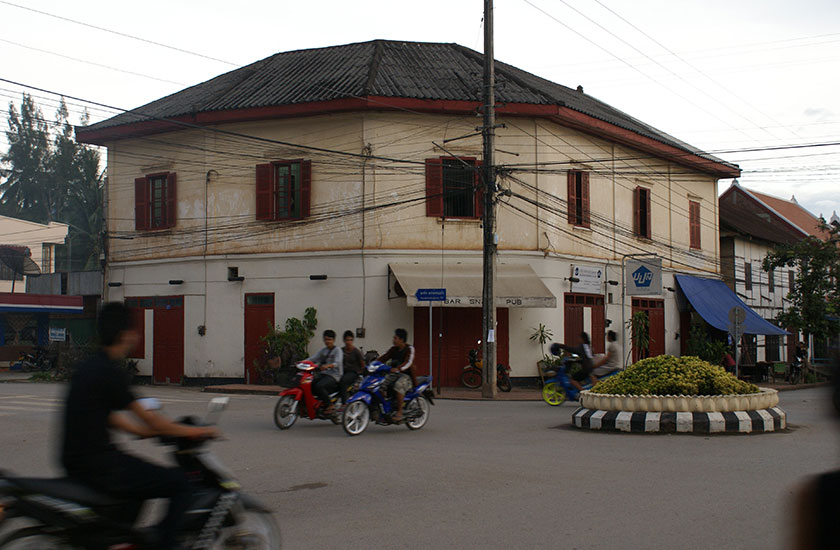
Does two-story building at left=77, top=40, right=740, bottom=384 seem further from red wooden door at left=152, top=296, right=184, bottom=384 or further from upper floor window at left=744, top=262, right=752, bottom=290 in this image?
upper floor window at left=744, top=262, right=752, bottom=290

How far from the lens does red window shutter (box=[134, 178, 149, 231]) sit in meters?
27.5

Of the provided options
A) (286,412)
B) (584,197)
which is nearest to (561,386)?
(286,412)

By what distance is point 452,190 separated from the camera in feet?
80.1

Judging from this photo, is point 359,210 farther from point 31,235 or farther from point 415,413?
point 31,235

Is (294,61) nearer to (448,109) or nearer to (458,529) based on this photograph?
(448,109)

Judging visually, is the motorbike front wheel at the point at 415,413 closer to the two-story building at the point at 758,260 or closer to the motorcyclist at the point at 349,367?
the motorcyclist at the point at 349,367

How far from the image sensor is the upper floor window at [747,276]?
128 ft

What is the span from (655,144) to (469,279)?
34.8ft

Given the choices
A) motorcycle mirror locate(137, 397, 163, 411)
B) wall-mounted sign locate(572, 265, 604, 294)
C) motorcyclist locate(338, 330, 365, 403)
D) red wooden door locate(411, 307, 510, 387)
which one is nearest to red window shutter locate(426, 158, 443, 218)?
red wooden door locate(411, 307, 510, 387)

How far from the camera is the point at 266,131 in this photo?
1001 inches

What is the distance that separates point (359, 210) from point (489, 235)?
15.9 feet

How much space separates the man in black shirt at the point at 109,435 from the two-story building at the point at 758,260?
3344cm

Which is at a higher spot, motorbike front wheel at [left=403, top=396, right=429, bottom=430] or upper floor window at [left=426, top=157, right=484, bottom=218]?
upper floor window at [left=426, top=157, right=484, bottom=218]

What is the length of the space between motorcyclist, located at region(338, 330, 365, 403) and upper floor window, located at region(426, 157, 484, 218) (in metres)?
10.4
